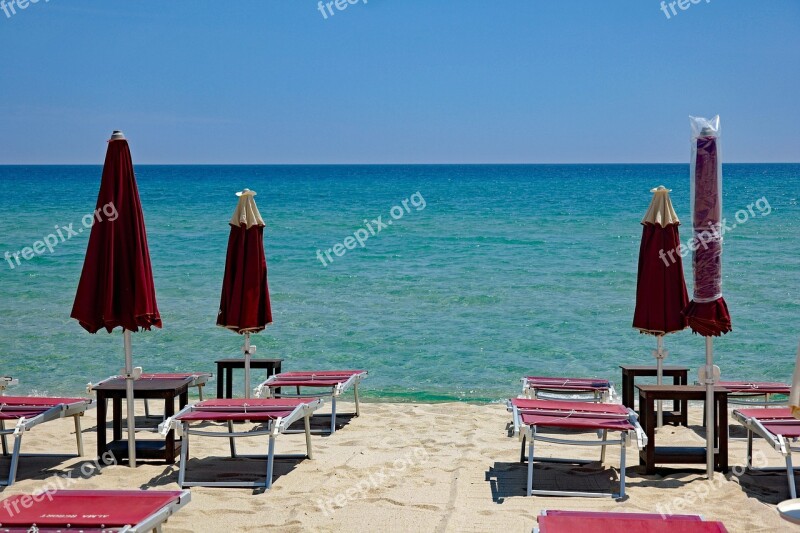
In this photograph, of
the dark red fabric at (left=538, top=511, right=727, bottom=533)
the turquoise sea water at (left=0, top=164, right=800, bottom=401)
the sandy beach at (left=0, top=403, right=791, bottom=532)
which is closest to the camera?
the dark red fabric at (left=538, top=511, right=727, bottom=533)

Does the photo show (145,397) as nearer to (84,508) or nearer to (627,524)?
(84,508)

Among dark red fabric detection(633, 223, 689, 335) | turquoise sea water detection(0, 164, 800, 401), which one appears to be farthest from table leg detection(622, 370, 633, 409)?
turquoise sea water detection(0, 164, 800, 401)

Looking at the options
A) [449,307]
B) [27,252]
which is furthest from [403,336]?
[27,252]

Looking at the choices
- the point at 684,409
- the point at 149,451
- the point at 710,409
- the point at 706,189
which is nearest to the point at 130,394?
the point at 149,451

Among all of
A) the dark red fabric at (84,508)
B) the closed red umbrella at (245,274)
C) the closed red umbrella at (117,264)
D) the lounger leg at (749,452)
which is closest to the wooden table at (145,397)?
the closed red umbrella at (117,264)

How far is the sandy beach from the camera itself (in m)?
5.21

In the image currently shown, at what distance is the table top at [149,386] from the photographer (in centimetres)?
641

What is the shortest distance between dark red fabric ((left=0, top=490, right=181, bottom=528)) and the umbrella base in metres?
2.01

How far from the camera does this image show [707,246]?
18.5 ft

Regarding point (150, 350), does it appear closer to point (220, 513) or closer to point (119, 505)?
point (220, 513)

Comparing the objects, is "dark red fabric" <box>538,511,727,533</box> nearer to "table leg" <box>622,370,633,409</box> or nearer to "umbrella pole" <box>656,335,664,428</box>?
"umbrella pole" <box>656,335,664,428</box>

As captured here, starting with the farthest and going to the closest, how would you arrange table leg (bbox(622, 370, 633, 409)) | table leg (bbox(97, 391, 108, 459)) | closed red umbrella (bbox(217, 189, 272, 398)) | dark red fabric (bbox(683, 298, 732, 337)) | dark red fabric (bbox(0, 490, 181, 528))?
1. table leg (bbox(622, 370, 633, 409))
2. closed red umbrella (bbox(217, 189, 272, 398))
3. table leg (bbox(97, 391, 108, 459))
4. dark red fabric (bbox(683, 298, 732, 337))
5. dark red fabric (bbox(0, 490, 181, 528))

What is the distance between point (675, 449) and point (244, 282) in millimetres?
3634

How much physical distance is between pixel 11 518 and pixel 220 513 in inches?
58.8
